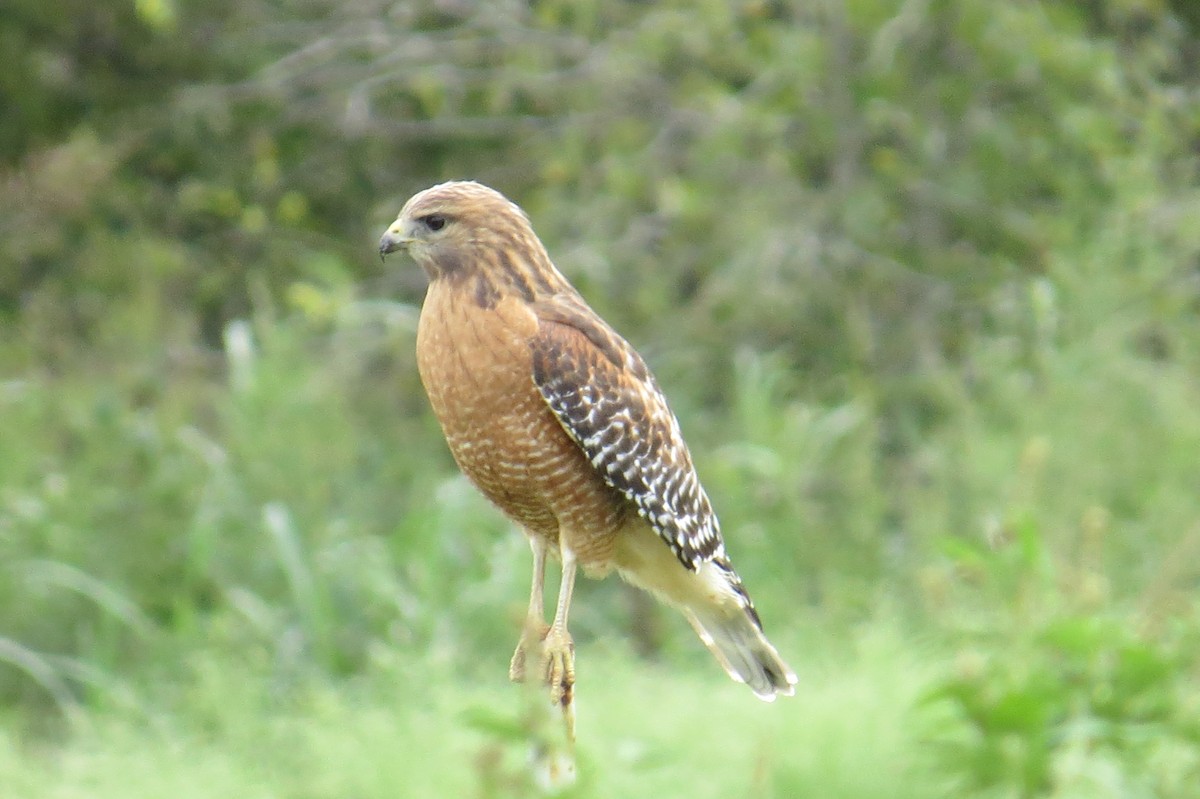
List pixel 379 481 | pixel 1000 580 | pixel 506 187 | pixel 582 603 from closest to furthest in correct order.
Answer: pixel 1000 580
pixel 582 603
pixel 379 481
pixel 506 187

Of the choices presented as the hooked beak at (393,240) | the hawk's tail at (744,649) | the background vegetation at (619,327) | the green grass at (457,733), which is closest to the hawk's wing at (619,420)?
the hawk's tail at (744,649)

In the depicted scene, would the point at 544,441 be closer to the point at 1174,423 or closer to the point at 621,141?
the point at 1174,423

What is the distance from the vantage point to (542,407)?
3.44 metres

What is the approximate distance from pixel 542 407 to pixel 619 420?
215 mm

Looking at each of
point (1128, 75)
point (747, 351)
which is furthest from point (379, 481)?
point (1128, 75)

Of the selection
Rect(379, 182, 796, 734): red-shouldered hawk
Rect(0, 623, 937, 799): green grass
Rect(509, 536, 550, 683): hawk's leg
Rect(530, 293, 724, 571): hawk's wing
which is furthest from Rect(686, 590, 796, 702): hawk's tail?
Rect(0, 623, 937, 799): green grass

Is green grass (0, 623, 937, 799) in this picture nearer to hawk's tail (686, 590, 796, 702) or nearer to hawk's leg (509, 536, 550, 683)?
hawk's tail (686, 590, 796, 702)

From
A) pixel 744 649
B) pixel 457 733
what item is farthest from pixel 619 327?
pixel 744 649

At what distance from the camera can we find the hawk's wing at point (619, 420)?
135 inches

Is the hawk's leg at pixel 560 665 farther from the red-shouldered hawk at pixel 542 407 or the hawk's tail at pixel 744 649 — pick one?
the hawk's tail at pixel 744 649

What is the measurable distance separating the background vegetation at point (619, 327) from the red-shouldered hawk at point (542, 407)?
47.6 inches

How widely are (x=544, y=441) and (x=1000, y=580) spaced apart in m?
1.72

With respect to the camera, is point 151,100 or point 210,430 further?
point 151,100

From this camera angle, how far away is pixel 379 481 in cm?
768
